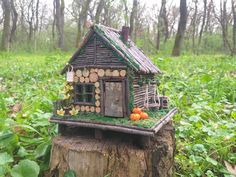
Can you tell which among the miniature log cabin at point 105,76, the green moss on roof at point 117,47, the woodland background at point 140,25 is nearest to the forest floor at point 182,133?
the miniature log cabin at point 105,76

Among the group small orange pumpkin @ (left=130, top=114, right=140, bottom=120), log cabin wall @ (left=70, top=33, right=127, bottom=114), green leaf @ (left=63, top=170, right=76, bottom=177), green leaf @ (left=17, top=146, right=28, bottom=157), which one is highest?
log cabin wall @ (left=70, top=33, right=127, bottom=114)

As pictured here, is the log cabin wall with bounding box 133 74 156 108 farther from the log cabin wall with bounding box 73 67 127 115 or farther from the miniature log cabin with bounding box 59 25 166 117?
the log cabin wall with bounding box 73 67 127 115

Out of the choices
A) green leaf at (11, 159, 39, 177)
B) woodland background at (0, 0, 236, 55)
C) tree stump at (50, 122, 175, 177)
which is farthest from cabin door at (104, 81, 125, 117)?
woodland background at (0, 0, 236, 55)

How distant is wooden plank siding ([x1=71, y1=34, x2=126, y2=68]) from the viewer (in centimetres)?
249

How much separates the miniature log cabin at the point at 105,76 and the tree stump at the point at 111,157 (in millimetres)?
261

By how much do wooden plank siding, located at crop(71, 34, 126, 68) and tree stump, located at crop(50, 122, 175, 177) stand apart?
0.62 m

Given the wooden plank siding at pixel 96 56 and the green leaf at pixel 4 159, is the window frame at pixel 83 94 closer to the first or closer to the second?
the wooden plank siding at pixel 96 56

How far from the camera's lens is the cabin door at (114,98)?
8.10 ft

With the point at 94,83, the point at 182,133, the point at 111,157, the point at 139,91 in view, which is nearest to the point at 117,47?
the point at 94,83

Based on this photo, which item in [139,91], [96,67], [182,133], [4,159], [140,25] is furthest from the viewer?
[140,25]

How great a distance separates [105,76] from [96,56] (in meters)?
0.20

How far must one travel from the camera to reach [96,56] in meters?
2.57

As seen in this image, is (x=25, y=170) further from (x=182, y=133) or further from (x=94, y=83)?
(x=182, y=133)

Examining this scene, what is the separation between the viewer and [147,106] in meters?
2.85
